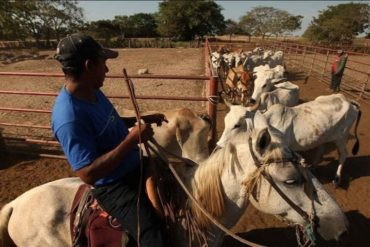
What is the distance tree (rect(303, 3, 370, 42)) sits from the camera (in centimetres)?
4529

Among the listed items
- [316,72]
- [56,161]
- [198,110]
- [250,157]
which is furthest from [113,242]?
[316,72]

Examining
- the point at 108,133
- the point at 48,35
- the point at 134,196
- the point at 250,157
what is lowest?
the point at 48,35

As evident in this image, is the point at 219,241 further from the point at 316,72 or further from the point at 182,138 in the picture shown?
the point at 316,72

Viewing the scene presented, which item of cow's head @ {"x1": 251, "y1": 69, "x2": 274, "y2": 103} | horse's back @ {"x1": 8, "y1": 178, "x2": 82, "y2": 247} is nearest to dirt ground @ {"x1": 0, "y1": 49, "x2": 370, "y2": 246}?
cow's head @ {"x1": 251, "y1": 69, "x2": 274, "y2": 103}

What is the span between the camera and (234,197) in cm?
235

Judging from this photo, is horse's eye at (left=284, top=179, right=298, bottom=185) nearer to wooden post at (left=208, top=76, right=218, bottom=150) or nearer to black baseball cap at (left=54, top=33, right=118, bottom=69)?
black baseball cap at (left=54, top=33, right=118, bottom=69)

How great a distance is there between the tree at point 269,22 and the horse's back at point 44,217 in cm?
6792

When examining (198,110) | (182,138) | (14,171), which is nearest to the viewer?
(182,138)

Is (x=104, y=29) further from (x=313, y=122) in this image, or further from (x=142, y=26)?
(x=313, y=122)

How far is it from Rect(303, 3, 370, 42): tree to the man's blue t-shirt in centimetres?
4862

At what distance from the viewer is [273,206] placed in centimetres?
217

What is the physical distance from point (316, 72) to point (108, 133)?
18.2 meters

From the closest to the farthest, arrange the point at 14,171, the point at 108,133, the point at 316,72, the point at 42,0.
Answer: the point at 108,133 < the point at 14,171 < the point at 316,72 < the point at 42,0

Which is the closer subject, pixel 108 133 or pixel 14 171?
pixel 108 133
